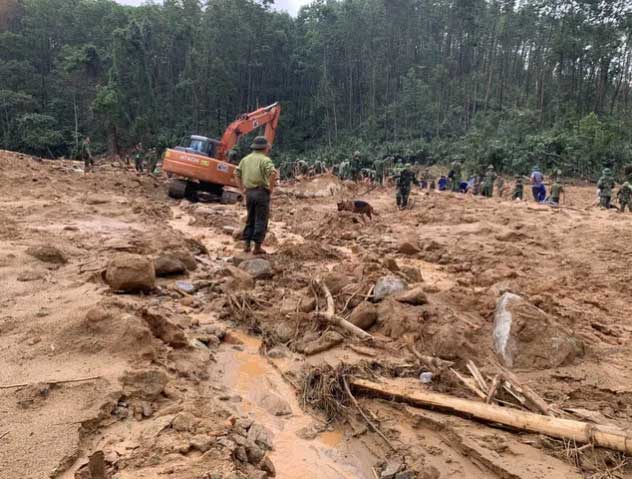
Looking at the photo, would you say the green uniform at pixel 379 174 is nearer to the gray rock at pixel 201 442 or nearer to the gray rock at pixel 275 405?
the gray rock at pixel 275 405

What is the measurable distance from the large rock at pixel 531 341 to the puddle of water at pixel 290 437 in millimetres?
1598

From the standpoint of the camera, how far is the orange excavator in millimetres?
12375

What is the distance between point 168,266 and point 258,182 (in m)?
1.72

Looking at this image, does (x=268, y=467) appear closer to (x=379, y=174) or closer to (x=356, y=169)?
(x=379, y=174)

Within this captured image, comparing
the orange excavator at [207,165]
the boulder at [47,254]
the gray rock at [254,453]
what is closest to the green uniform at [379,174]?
the orange excavator at [207,165]

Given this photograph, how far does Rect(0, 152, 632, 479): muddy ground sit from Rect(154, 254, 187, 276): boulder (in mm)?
17

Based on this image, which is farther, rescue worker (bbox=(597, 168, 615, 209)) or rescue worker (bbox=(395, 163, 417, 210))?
rescue worker (bbox=(395, 163, 417, 210))

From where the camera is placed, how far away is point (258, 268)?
5719 millimetres

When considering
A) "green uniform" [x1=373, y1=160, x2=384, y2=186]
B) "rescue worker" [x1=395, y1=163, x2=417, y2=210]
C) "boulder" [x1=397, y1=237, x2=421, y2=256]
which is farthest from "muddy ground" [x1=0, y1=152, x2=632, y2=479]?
"green uniform" [x1=373, y1=160, x2=384, y2=186]

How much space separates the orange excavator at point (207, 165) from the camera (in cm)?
1238

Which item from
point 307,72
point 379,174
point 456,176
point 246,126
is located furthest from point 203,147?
point 307,72

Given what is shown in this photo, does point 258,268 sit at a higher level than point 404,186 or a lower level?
lower

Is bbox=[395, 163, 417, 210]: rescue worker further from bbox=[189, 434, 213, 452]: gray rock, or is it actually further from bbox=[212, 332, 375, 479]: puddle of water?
bbox=[189, 434, 213, 452]: gray rock

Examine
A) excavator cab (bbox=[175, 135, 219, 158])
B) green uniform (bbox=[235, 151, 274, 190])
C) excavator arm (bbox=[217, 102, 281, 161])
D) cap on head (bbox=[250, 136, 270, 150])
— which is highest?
excavator arm (bbox=[217, 102, 281, 161])
